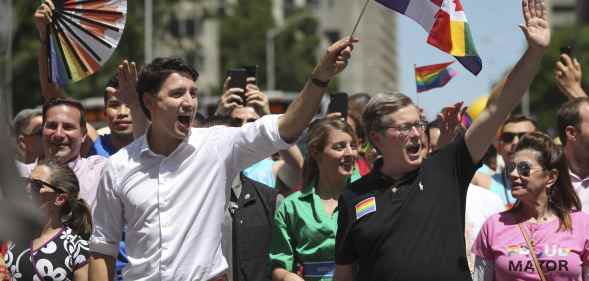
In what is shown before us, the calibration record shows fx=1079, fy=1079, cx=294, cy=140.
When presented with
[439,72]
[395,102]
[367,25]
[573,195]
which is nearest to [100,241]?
[395,102]

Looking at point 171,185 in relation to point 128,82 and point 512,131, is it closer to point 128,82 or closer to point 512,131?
point 128,82

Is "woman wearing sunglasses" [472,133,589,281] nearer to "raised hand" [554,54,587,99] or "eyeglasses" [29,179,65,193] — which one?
"raised hand" [554,54,587,99]

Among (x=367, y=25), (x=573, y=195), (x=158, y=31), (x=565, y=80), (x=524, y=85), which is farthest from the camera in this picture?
(x=367, y=25)

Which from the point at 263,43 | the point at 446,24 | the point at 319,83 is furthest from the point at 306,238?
the point at 263,43

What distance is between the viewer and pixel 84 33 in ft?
20.9

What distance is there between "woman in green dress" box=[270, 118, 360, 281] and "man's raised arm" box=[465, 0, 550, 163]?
5.85ft

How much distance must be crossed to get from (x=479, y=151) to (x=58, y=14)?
123 inches

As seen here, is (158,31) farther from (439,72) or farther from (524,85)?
(524,85)

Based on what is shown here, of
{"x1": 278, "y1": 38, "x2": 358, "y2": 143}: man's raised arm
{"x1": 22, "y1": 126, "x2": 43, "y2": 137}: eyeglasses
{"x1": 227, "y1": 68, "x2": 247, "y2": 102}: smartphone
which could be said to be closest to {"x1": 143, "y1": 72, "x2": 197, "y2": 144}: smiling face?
{"x1": 278, "y1": 38, "x2": 358, "y2": 143}: man's raised arm

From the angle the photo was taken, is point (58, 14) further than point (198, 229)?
Yes

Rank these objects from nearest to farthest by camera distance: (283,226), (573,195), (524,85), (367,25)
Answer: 1. (524,85)
2. (573,195)
3. (283,226)
4. (367,25)

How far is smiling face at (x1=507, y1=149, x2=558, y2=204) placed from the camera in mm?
5711

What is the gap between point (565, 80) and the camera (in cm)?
753

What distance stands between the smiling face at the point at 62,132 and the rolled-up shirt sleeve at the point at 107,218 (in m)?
2.13
